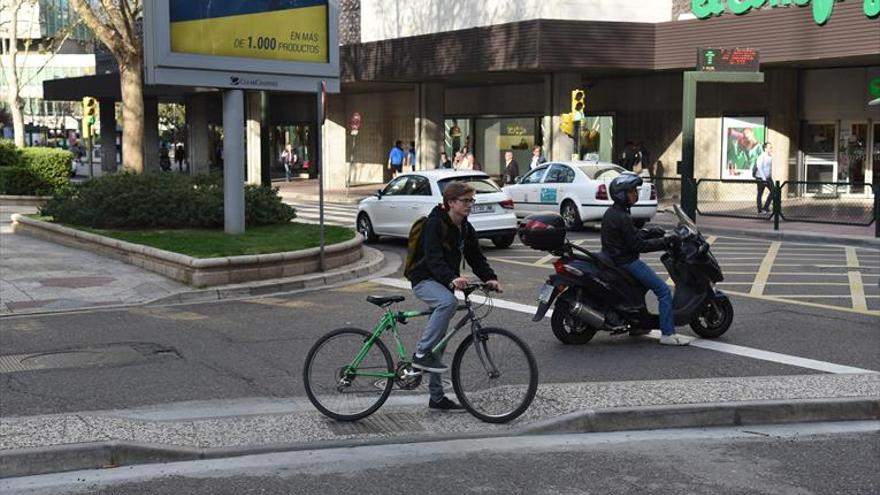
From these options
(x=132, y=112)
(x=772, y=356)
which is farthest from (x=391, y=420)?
(x=132, y=112)

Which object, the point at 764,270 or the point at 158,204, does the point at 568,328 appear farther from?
the point at 158,204

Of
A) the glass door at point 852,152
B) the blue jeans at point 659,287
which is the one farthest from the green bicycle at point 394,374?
the glass door at point 852,152

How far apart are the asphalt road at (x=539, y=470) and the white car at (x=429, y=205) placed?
35.4 ft

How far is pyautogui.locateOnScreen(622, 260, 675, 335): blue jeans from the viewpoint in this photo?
30.6 ft

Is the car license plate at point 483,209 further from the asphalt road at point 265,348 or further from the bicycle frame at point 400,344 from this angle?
the bicycle frame at point 400,344

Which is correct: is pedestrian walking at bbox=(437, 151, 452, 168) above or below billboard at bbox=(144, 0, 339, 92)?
below

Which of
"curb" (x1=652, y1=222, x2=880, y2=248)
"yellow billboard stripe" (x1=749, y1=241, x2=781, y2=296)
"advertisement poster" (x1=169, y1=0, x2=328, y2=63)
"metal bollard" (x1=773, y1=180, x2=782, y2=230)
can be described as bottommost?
"yellow billboard stripe" (x1=749, y1=241, x2=781, y2=296)

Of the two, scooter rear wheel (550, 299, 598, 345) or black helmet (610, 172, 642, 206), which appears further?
scooter rear wheel (550, 299, 598, 345)

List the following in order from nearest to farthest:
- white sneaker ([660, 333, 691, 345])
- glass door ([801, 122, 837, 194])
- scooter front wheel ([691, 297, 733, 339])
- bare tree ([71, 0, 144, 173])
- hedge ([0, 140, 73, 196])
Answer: white sneaker ([660, 333, 691, 345]) < scooter front wheel ([691, 297, 733, 339]) < bare tree ([71, 0, 144, 173]) < glass door ([801, 122, 837, 194]) < hedge ([0, 140, 73, 196])

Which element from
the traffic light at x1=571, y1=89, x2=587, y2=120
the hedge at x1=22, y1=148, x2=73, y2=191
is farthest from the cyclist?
the hedge at x1=22, y1=148, x2=73, y2=191

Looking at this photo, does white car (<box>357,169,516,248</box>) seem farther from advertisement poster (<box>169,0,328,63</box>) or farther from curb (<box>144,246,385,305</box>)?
advertisement poster (<box>169,0,328,63</box>)

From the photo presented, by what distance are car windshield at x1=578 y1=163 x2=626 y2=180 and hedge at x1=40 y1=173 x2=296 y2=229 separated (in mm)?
6571

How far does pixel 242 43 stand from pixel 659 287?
9.46 meters

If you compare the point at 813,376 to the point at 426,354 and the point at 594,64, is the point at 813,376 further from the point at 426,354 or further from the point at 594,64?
the point at 594,64
